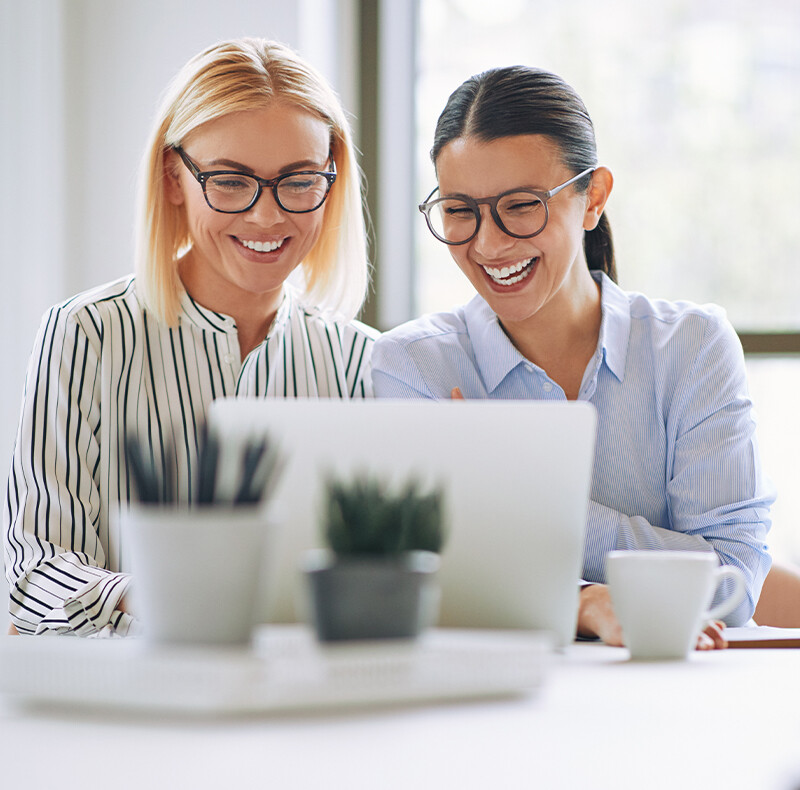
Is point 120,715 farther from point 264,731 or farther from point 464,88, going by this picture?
point 464,88

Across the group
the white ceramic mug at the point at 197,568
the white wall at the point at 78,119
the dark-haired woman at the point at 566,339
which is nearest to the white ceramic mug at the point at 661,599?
the white ceramic mug at the point at 197,568

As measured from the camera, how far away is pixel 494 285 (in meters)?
1.74

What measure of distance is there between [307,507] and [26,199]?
1.91 meters

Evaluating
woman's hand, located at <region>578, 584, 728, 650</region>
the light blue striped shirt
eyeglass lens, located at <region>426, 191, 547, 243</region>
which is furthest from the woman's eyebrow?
woman's hand, located at <region>578, 584, 728, 650</region>

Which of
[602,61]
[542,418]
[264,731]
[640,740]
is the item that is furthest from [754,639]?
[602,61]

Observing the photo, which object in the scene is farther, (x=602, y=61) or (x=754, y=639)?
(x=602, y=61)

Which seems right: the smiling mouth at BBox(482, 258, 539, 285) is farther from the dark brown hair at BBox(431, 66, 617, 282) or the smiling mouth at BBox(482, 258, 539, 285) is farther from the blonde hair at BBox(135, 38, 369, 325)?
the blonde hair at BBox(135, 38, 369, 325)

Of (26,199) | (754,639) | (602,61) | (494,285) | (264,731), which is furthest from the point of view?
(602,61)

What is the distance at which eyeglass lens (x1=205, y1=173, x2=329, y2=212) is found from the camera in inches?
65.1

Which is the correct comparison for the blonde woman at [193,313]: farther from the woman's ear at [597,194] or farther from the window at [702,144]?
the window at [702,144]

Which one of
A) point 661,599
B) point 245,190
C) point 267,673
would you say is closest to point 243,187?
point 245,190

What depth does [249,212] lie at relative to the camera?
166cm

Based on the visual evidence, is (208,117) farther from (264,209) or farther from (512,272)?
(512,272)

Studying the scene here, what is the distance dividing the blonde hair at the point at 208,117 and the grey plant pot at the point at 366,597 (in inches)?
41.1
